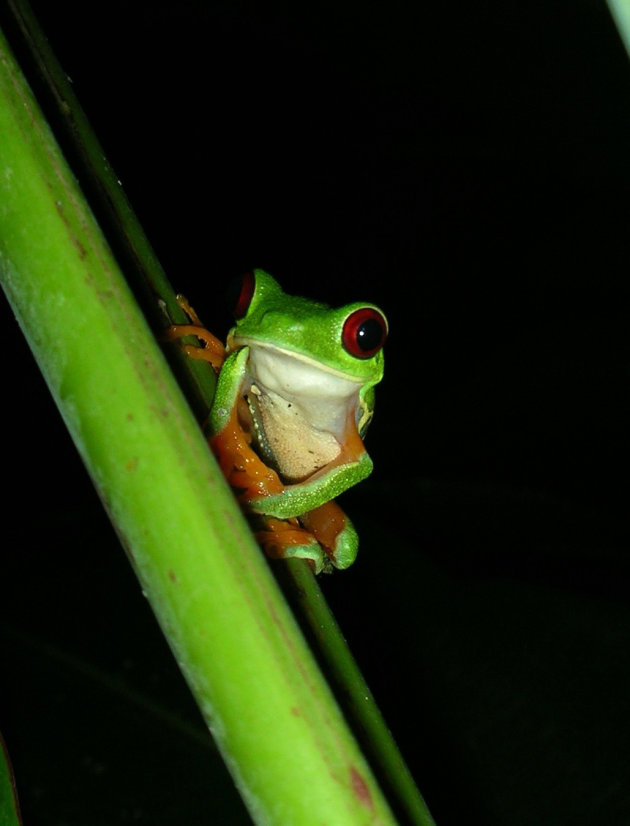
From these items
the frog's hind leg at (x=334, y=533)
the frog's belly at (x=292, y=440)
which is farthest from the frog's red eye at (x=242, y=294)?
the frog's hind leg at (x=334, y=533)

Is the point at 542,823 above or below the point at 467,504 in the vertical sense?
→ below

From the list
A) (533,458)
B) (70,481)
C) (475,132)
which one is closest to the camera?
(533,458)

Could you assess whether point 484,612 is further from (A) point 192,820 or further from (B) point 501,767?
(A) point 192,820

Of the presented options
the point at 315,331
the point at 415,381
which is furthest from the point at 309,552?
the point at 415,381

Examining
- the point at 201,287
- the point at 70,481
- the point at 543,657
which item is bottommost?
the point at 70,481

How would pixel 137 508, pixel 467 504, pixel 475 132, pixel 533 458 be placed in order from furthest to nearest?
pixel 475 132, pixel 533 458, pixel 467 504, pixel 137 508

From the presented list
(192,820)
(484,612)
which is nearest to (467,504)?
(484,612)

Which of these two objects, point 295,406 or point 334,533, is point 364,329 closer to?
point 295,406
